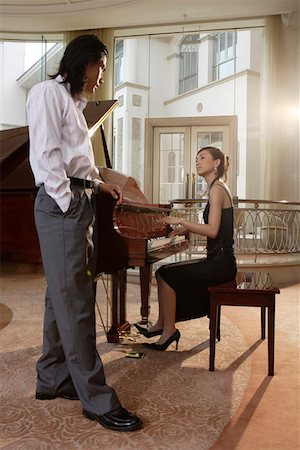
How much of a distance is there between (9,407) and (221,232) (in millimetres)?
1643

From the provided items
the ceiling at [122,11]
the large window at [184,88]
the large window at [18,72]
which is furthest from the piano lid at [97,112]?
the large window at [18,72]

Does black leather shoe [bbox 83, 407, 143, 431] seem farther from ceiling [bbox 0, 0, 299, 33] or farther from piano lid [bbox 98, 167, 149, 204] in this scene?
ceiling [bbox 0, 0, 299, 33]

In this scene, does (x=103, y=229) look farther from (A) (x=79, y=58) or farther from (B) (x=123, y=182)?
(B) (x=123, y=182)

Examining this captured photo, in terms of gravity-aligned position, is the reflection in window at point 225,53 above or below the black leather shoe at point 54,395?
above

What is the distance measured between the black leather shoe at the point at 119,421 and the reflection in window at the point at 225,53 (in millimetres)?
9703

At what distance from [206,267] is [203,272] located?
4 centimetres

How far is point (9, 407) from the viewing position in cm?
211

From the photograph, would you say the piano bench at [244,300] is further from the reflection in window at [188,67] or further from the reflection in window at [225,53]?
the reflection in window at [188,67]

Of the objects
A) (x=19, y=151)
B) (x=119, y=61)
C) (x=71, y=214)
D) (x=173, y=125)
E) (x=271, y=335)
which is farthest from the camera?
(x=119, y=61)

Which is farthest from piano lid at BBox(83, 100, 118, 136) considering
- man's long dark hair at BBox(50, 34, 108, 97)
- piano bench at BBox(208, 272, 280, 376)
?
piano bench at BBox(208, 272, 280, 376)

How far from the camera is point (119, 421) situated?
1.85 m

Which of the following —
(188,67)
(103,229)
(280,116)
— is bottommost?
(103,229)

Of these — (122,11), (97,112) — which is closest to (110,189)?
(97,112)

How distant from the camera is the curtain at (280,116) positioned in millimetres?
7789
